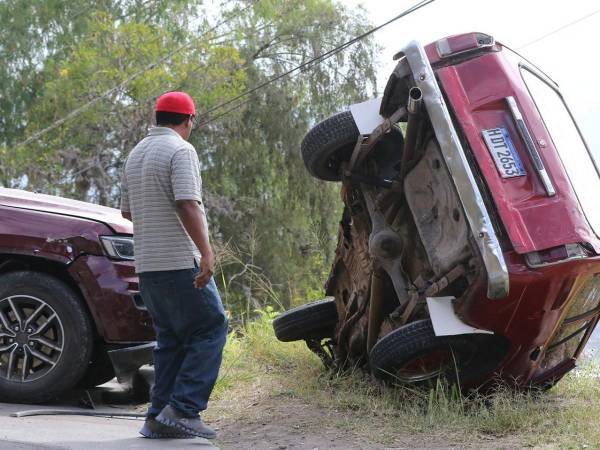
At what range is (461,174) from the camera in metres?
5.16

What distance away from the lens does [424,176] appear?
5695 mm

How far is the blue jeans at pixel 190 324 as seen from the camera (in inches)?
201

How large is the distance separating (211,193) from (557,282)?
20.8m

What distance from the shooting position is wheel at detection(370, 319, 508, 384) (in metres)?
5.45

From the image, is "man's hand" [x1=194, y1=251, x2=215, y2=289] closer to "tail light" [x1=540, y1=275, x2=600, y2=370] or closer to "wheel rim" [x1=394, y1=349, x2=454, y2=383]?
"wheel rim" [x1=394, y1=349, x2=454, y2=383]

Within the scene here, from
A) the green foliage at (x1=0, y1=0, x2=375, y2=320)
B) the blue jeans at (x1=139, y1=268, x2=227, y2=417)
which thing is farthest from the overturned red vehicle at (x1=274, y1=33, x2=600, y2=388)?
the green foliage at (x1=0, y1=0, x2=375, y2=320)

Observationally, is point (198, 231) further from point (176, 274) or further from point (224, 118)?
point (224, 118)

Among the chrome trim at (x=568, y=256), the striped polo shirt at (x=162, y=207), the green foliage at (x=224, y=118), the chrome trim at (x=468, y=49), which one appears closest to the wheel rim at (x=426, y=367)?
the chrome trim at (x=568, y=256)

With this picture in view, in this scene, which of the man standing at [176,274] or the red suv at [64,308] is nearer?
the man standing at [176,274]

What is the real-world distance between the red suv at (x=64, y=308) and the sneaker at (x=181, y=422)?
41.4 inches

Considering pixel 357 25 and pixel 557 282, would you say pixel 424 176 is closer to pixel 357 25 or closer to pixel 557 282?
pixel 557 282

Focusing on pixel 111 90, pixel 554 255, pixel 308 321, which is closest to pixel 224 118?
pixel 111 90

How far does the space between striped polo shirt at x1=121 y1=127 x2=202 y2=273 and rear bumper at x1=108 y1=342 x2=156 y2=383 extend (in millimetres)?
1072

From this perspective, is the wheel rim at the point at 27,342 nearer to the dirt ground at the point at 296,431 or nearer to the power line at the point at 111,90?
the dirt ground at the point at 296,431
